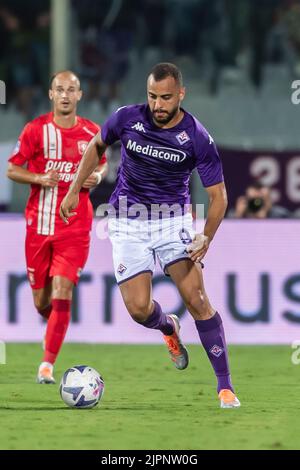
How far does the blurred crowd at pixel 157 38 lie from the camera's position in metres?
17.2

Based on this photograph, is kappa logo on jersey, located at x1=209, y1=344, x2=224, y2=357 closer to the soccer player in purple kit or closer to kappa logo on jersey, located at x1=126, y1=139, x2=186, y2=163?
the soccer player in purple kit

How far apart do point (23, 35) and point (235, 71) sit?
3.12m

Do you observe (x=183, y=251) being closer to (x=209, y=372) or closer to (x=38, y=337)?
(x=209, y=372)

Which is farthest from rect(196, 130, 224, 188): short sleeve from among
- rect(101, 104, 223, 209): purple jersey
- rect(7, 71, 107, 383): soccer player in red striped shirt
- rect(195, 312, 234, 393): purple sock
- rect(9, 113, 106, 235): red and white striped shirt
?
rect(9, 113, 106, 235): red and white striped shirt

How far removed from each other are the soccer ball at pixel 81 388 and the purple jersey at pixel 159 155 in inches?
44.6

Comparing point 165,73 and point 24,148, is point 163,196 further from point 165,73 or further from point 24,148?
point 24,148

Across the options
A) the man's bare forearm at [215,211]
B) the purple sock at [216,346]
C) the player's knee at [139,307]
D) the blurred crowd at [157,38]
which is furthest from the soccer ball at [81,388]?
the blurred crowd at [157,38]

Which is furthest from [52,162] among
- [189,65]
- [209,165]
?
[189,65]

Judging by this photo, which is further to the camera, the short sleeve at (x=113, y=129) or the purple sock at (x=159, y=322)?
the purple sock at (x=159, y=322)

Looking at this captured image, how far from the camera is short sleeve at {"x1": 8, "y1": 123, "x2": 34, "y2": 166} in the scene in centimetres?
909

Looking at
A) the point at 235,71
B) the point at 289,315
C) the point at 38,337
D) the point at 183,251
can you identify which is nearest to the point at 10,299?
the point at 38,337

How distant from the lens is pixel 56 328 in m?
8.83

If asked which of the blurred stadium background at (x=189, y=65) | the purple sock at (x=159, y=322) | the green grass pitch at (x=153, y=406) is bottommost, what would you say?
the green grass pitch at (x=153, y=406)

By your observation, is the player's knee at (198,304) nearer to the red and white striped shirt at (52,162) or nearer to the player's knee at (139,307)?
the player's knee at (139,307)
